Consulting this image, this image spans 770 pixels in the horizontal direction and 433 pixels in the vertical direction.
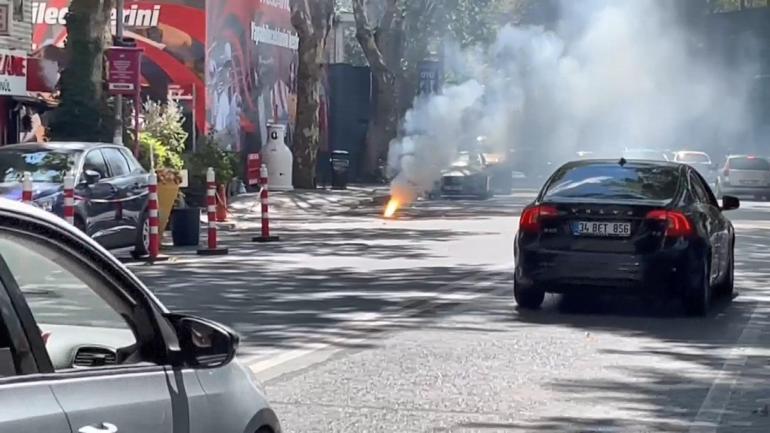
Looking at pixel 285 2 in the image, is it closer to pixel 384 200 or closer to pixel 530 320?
pixel 384 200

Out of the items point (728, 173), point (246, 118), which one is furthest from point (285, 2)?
point (728, 173)

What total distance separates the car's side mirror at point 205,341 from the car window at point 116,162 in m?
15.4

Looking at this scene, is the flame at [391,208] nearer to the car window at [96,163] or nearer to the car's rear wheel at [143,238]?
the car's rear wheel at [143,238]

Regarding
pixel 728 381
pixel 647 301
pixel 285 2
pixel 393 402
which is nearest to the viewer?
pixel 393 402

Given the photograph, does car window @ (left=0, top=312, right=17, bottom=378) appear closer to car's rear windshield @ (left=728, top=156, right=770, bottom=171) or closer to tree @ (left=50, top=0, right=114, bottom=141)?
tree @ (left=50, top=0, right=114, bottom=141)

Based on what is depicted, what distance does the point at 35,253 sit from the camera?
4215 mm

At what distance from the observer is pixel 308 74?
4312 centimetres

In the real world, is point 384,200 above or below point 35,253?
below

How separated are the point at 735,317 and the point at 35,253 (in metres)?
11.1

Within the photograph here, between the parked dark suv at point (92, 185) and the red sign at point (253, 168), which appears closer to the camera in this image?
the parked dark suv at point (92, 185)

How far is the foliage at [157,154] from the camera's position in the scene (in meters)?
28.0

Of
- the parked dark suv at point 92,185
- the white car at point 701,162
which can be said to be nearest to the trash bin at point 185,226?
the parked dark suv at point 92,185

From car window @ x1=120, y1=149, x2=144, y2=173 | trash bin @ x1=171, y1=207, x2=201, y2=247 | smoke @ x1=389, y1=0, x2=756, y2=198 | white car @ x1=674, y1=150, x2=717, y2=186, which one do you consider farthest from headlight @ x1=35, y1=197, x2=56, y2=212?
white car @ x1=674, y1=150, x2=717, y2=186

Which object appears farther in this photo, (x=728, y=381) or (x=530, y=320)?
(x=530, y=320)
